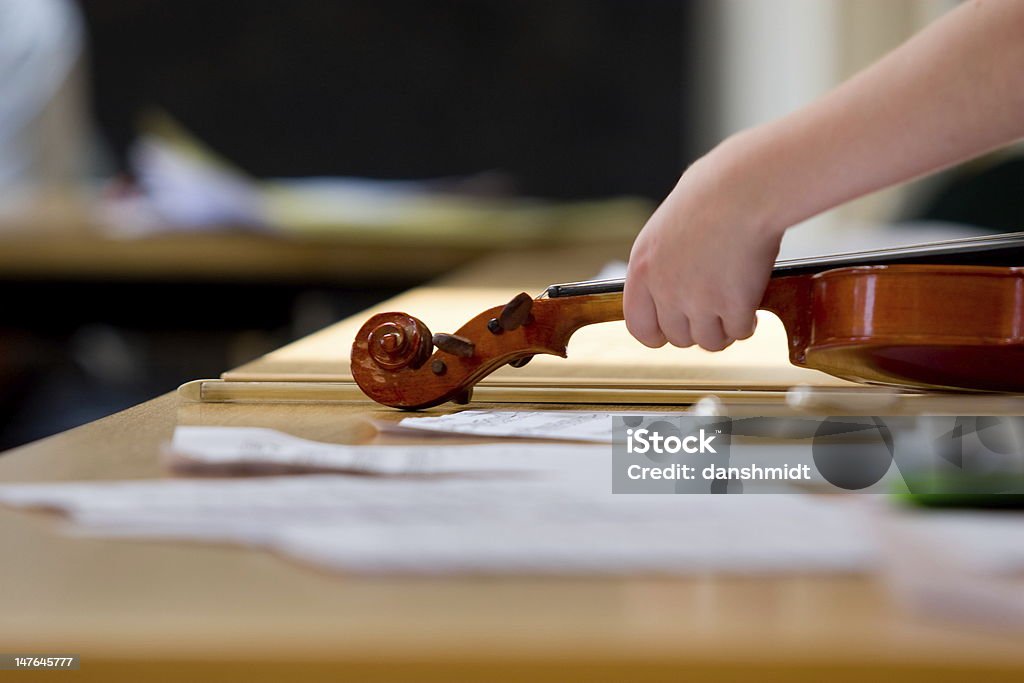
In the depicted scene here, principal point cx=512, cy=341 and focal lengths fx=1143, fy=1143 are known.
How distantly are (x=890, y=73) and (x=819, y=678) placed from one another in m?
0.41

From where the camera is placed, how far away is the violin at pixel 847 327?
1.84ft

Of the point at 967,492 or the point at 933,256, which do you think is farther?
the point at 933,256

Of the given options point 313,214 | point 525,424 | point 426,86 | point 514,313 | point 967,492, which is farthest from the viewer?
point 426,86

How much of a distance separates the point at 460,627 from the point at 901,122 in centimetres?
41

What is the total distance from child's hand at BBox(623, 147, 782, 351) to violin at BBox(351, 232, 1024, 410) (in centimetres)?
2

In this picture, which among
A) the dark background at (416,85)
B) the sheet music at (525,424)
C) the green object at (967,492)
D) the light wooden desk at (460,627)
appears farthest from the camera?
the dark background at (416,85)

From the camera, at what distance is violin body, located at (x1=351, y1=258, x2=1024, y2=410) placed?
0.56 meters

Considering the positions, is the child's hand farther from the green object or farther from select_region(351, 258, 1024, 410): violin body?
the green object

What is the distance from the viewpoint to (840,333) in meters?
0.59

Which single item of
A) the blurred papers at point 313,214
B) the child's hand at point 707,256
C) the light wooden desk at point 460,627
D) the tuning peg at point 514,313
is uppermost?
the blurred papers at point 313,214

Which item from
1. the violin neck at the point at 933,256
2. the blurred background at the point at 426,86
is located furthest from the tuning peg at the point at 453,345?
the blurred background at the point at 426,86

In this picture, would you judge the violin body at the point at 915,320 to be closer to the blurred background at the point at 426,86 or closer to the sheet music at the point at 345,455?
the sheet music at the point at 345,455

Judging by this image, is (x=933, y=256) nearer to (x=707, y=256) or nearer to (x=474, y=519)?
(x=707, y=256)

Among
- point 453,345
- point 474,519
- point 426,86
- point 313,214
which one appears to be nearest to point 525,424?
point 453,345
